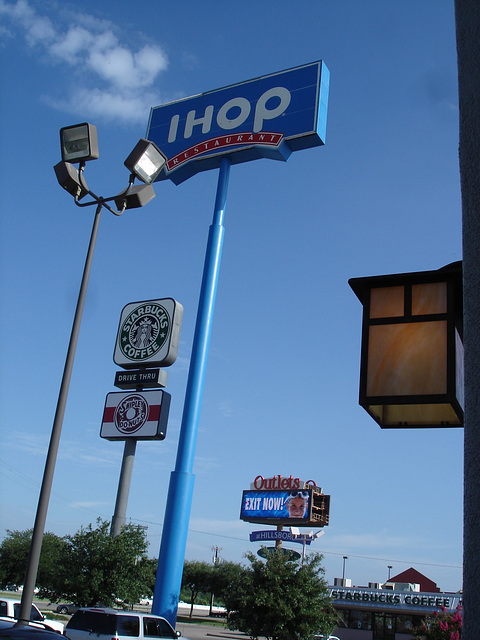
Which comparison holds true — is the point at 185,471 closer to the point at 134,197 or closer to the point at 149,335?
the point at 134,197

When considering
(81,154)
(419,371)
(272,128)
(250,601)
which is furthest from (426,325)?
(250,601)

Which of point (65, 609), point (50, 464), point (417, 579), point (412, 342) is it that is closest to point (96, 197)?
point (50, 464)

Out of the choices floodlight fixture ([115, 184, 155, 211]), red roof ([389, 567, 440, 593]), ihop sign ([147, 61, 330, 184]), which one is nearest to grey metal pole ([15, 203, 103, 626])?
floodlight fixture ([115, 184, 155, 211])

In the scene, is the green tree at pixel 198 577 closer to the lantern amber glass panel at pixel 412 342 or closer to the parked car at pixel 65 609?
the parked car at pixel 65 609

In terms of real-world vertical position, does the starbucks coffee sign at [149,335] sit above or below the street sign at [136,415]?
above

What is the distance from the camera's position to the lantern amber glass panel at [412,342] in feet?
12.3

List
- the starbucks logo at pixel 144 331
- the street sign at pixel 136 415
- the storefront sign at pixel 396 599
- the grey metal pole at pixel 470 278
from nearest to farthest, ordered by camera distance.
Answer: the grey metal pole at pixel 470 278, the street sign at pixel 136 415, the starbucks logo at pixel 144 331, the storefront sign at pixel 396 599

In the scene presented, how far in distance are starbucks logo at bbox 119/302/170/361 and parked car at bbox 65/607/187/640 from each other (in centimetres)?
835

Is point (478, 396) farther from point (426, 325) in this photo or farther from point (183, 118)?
point (183, 118)

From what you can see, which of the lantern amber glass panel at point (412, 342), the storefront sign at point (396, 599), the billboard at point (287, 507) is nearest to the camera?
the lantern amber glass panel at point (412, 342)

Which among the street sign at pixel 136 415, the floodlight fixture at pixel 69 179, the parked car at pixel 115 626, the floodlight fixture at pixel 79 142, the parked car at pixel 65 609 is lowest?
the parked car at pixel 65 609

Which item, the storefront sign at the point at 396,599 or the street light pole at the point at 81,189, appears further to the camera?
the storefront sign at the point at 396,599

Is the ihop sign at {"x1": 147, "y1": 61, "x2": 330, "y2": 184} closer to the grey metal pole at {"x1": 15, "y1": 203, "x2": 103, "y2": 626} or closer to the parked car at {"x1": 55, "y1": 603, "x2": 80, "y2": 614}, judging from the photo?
the grey metal pole at {"x1": 15, "y1": 203, "x2": 103, "y2": 626}

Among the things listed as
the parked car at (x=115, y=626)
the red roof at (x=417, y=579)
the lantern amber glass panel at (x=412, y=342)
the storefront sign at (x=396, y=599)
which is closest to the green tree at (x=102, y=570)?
the parked car at (x=115, y=626)
